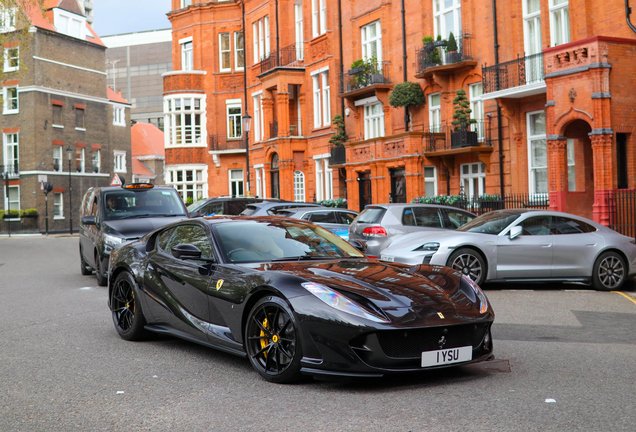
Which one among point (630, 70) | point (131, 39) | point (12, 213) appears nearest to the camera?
point (630, 70)

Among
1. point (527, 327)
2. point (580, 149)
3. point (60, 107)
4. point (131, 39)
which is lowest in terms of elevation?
point (527, 327)

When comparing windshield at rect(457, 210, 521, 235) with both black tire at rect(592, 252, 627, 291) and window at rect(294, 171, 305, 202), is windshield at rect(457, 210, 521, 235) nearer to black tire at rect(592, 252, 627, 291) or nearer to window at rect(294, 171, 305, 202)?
black tire at rect(592, 252, 627, 291)

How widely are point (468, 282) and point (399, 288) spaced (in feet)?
2.90

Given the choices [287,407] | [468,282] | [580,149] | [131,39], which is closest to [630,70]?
[580,149]

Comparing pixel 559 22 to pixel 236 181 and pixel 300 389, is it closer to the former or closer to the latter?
pixel 300 389

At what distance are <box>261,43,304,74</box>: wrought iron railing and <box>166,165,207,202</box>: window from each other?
922 cm

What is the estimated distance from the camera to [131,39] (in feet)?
331

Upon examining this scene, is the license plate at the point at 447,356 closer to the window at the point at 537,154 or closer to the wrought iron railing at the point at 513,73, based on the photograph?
the wrought iron railing at the point at 513,73

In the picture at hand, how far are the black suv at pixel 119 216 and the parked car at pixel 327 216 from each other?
3139mm

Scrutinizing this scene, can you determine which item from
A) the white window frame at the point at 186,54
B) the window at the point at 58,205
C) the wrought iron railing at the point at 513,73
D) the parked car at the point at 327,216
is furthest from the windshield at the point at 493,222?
Result: the window at the point at 58,205

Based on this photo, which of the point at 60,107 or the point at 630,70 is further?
the point at 60,107

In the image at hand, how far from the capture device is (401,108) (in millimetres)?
30000

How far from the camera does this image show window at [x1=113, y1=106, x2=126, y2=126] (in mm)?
64250

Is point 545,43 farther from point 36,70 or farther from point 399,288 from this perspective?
point 36,70
